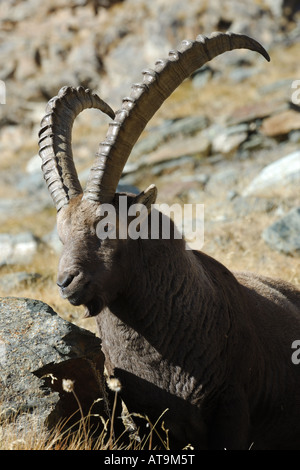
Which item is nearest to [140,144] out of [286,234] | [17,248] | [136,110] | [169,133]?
[169,133]

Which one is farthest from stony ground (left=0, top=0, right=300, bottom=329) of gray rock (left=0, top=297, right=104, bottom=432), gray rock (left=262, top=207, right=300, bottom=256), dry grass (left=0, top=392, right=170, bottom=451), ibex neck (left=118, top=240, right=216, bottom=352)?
ibex neck (left=118, top=240, right=216, bottom=352)

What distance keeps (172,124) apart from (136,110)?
705 inches

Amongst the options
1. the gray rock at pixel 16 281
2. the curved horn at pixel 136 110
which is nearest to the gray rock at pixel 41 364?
the curved horn at pixel 136 110

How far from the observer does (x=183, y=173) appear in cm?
1889

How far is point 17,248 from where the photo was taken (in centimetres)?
1338

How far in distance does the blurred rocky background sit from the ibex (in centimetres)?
52

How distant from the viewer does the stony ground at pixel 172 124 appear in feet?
36.9

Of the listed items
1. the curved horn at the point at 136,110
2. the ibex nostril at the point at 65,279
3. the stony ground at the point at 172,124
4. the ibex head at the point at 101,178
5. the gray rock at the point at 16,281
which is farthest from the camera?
the stony ground at the point at 172,124

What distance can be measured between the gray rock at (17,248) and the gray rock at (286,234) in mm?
4829

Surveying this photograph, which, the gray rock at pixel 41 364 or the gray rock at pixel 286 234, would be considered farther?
the gray rock at pixel 286 234

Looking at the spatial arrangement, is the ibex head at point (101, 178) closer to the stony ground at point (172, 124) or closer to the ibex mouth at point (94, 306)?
the ibex mouth at point (94, 306)

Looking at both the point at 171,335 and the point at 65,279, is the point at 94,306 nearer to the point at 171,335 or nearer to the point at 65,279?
the point at 65,279
